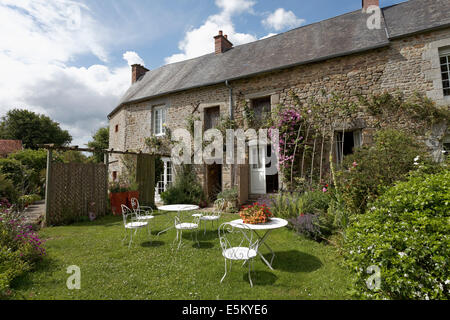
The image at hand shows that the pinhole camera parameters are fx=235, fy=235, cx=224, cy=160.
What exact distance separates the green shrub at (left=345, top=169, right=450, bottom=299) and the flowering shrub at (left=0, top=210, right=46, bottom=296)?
386 cm

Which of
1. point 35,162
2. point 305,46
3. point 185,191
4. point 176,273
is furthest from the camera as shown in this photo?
point 35,162

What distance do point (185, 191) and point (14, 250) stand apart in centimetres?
609

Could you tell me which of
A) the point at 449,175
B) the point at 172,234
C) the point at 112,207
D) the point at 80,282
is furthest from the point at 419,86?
the point at 112,207

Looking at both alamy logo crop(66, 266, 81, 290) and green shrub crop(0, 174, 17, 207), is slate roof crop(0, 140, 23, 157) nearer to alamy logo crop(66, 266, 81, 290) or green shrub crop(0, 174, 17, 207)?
green shrub crop(0, 174, 17, 207)

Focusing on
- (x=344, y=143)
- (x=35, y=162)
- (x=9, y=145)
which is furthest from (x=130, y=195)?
(x=9, y=145)

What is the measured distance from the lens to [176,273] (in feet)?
10.7

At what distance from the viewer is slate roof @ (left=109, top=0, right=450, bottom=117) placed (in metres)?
6.95

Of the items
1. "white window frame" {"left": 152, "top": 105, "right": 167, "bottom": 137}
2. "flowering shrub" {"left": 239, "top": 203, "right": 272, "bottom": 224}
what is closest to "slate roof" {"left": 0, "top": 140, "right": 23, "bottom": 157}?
"white window frame" {"left": 152, "top": 105, "right": 167, "bottom": 137}

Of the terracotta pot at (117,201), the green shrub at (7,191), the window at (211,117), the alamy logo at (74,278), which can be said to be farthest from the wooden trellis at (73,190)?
A: the window at (211,117)

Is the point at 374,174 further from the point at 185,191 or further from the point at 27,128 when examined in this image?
the point at 27,128

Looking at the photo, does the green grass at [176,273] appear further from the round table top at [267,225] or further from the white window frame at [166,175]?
the white window frame at [166,175]

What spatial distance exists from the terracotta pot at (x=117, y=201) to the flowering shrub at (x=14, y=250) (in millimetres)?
3413

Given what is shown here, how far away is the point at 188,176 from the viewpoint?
979 centimetres

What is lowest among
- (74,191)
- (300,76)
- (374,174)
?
(74,191)
